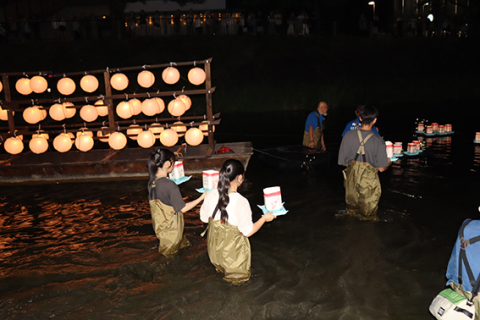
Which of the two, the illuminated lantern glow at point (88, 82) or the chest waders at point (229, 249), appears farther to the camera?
the illuminated lantern glow at point (88, 82)

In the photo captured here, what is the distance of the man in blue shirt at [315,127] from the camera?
9296mm

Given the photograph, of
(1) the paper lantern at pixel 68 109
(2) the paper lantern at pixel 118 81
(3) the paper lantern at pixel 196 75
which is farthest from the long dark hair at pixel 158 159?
(1) the paper lantern at pixel 68 109

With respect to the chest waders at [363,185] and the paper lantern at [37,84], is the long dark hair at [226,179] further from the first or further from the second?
the paper lantern at [37,84]

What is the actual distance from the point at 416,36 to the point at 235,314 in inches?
1087

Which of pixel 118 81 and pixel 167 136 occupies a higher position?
pixel 118 81

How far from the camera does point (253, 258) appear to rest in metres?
5.48

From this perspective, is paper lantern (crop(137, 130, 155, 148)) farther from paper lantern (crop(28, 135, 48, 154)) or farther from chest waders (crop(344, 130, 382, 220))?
chest waders (crop(344, 130, 382, 220))

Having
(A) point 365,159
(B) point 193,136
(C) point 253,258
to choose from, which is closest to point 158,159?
(C) point 253,258

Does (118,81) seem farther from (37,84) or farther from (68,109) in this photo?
(37,84)

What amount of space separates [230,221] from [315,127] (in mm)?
5906

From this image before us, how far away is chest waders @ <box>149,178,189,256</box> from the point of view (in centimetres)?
493

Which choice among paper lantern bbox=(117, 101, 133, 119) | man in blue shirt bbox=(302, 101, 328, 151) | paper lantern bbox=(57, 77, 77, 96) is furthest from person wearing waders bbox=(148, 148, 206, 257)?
paper lantern bbox=(57, 77, 77, 96)

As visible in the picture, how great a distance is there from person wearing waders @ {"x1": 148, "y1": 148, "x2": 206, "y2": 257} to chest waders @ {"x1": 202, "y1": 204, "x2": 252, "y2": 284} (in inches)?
24.3

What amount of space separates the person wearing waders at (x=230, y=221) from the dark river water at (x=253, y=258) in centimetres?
49
